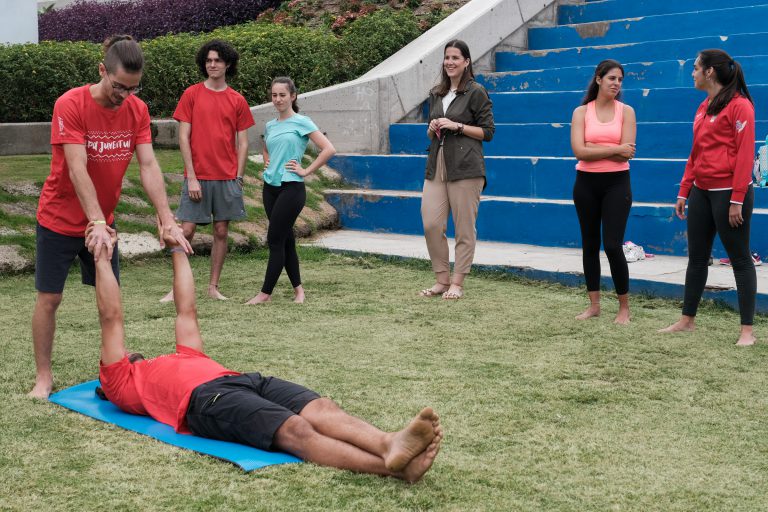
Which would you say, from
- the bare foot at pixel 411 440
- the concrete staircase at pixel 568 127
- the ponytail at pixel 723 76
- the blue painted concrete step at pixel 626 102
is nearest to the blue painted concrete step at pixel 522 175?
the concrete staircase at pixel 568 127

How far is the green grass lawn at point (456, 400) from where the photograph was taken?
149 inches

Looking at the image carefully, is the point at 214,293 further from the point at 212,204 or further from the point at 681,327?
the point at 681,327

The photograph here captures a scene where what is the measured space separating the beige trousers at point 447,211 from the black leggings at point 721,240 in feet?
6.15

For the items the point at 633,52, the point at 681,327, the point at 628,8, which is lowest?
the point at 681,327

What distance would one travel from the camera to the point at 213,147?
7754mm

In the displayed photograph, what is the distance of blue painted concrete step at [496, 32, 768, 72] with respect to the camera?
10.8 meters

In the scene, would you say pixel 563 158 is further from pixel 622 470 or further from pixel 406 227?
pixel 622 470

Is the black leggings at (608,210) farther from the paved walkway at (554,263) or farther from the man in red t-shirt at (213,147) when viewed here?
the man in red t-shirt at (213,147)

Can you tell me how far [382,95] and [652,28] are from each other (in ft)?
10.7

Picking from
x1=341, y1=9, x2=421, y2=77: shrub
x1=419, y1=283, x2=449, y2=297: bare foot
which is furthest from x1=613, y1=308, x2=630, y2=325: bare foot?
x1=341, y1=9, x2=421, y2=77: shrub

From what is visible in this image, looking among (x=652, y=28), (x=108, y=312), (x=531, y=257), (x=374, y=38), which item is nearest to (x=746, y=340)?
(x=531, y=257)

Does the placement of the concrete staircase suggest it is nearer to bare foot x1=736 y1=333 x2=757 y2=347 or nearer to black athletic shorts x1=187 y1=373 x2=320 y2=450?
bare foot x1=736 y1=333 x2=757 y2=347

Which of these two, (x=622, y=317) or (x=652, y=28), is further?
(x=652, y=28)

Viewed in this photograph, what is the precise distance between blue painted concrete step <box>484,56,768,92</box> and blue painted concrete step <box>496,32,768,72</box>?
0.15m
